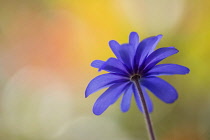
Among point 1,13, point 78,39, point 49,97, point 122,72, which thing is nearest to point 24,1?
point 1,13

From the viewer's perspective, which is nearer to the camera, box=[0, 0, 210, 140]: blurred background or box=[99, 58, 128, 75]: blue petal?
box=[99, 58, 128, 75]: blue petal

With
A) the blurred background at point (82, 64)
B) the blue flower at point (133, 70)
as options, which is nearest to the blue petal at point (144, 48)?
the blue flower at point (133, 70)

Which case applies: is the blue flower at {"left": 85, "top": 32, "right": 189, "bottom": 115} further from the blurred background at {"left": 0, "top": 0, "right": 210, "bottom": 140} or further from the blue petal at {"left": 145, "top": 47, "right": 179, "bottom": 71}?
the blurred background at {"left": 0, "top": 0, "right": 210, "bottom": 140}

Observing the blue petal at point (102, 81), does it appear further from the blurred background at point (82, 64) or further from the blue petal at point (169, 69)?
the blurred background at point (82, 64)

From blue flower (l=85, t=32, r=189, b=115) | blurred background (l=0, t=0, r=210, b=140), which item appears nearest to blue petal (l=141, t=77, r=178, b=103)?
blue flower (l=85, t=32, r=189, b=115)

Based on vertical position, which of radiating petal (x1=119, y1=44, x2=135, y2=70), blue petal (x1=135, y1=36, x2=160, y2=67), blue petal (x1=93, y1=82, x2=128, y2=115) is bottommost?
blue petal (x1=93, y1=82, x2=128, y2=115)

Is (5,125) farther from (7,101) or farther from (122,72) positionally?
(122,72)

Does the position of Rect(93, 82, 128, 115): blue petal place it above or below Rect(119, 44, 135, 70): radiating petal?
below
